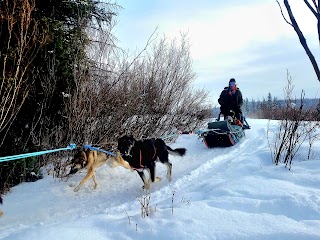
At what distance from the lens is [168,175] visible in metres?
6.30

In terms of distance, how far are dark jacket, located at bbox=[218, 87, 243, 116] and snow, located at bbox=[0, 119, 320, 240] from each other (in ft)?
4.46

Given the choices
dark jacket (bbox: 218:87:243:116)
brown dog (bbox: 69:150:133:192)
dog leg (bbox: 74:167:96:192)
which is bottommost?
dog leg (bbox: 74:167:96:192)

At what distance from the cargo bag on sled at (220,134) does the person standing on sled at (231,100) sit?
106 centimetres

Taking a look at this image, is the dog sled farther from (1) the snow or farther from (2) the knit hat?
(2) the knit hat

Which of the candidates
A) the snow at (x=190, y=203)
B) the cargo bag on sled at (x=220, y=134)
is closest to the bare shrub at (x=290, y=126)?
the snow at (x=190, y=203)

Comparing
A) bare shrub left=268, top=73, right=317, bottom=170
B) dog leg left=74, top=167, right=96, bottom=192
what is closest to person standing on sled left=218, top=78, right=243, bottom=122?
bare shrub left=268, top=73, right=317, bottom=170

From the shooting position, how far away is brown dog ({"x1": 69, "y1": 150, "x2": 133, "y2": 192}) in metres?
6.23

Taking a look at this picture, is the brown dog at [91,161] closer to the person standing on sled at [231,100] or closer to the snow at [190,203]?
the snow at [190,203]

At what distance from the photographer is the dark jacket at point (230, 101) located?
950cm

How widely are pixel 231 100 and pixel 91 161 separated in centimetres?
490

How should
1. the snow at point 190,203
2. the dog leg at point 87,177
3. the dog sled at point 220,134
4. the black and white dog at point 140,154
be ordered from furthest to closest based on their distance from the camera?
the dog sled at point 220,134 → the dog leg at point 87,177 → the black and white dog at point 140,154 → the snow at point 190,203

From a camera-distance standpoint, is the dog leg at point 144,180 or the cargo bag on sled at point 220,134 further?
the cargo bag on sled at point 220,134

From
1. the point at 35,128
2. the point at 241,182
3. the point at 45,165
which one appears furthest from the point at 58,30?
the point at 241,182

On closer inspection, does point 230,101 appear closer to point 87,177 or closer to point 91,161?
point 91,161
